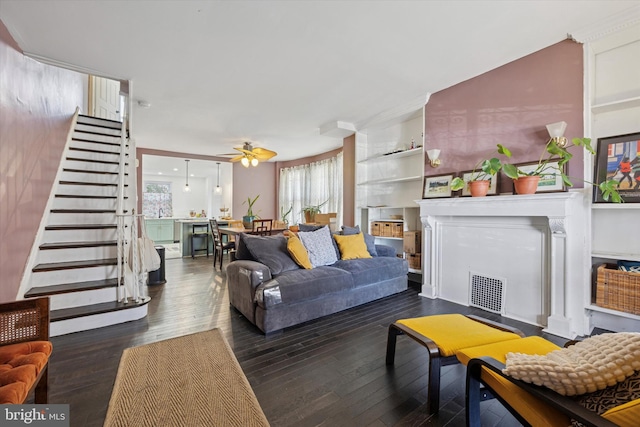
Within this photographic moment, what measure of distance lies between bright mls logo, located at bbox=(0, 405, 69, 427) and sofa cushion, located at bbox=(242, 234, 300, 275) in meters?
1.74

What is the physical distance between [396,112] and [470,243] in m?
2.16

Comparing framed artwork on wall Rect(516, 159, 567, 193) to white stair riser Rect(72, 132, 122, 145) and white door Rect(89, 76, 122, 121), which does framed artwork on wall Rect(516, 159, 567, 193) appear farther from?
white door Rect(89, 76, 122, 121)

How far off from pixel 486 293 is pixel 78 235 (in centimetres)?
474

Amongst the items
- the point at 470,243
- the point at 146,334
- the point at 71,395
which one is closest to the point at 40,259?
the point at 146,334

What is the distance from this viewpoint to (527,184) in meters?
2.58

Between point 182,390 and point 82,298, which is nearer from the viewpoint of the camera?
point 182,390

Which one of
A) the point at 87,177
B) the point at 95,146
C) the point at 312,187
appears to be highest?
the point at 95,146

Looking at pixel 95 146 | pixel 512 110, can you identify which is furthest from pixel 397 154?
pixel 95 146

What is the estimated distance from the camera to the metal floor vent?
2945mm

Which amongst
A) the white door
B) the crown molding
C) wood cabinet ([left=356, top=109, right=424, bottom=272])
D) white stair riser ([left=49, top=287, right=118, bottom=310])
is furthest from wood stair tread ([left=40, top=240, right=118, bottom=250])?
the crown molding

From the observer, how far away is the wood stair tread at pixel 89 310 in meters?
2.40

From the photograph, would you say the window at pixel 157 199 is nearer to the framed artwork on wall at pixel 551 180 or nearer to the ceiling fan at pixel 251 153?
the ceiling fan at pixel 251 153

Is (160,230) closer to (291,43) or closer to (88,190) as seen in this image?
(88,190)

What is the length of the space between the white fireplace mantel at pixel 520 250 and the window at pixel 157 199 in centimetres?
956
